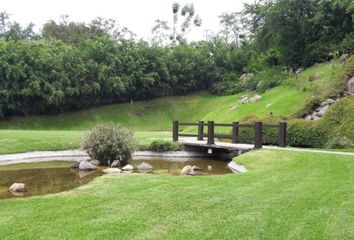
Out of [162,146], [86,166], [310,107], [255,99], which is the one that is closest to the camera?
[86,166]

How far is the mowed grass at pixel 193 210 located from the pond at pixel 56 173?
2.46 metres

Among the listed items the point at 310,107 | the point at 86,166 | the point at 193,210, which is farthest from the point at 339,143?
the point at 193,210

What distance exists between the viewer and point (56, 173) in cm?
1568

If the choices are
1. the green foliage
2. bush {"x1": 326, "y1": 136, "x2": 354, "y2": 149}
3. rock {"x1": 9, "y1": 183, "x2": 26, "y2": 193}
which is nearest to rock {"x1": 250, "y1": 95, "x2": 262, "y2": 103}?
the green foliage

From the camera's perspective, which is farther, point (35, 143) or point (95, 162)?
point (35, 143)

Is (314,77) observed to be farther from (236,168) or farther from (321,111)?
(236,168)

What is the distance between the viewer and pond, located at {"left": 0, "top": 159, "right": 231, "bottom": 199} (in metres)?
12.5

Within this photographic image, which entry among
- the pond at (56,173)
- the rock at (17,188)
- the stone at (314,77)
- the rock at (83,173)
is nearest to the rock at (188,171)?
the pond at (56,173)

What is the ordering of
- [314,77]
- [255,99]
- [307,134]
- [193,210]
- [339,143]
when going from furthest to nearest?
[255,99] → [314,77] → [307,134] → [339,143] → [193,210]

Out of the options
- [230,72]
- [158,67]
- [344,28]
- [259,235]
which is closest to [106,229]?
[259,235]

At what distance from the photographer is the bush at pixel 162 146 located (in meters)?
21.6

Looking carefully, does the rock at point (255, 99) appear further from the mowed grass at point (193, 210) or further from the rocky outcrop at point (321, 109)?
the mowed grass at point (193, 210)

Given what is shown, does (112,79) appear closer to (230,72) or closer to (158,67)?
(158,67)

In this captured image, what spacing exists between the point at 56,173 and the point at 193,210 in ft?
30.4
